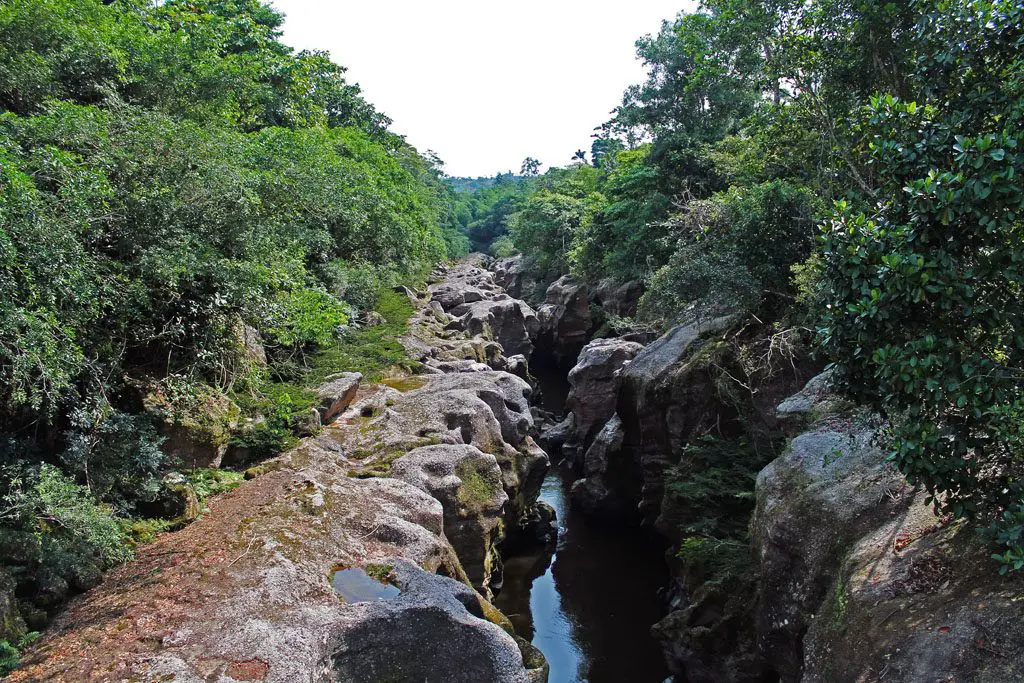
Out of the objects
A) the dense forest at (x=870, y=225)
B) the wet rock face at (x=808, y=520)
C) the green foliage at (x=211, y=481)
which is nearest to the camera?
the dense forest at (x=870, y=225)

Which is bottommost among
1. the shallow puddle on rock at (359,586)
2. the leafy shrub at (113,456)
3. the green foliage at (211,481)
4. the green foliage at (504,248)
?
the shallow puddle on rock at (359,586)

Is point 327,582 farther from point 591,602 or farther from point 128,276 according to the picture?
point 591,602

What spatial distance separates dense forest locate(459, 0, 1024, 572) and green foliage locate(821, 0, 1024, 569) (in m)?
0.02

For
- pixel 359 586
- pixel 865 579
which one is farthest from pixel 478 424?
pixel 865 579

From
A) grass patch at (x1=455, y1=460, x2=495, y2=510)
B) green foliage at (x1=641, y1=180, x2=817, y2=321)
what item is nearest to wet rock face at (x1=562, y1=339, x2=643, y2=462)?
green foliage at (x1=641, y1=180, x2=817, y2=321)

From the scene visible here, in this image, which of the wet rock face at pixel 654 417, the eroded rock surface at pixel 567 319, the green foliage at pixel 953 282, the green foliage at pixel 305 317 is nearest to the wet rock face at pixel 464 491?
the green foliage at pixel 305 317

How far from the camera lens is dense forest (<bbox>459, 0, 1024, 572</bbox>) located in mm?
6145

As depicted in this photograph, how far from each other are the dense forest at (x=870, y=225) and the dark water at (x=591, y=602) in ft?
9.56

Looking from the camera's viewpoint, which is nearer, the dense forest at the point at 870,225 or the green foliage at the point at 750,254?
the dense forest at the point at 870,225

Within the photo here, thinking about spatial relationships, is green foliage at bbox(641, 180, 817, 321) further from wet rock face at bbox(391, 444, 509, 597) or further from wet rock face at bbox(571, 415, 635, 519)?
wet rock face at bbox(391, 444, 509, 597)

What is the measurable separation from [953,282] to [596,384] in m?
16.1

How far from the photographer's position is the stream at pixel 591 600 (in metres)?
13.2

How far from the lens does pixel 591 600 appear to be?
15.8 meters

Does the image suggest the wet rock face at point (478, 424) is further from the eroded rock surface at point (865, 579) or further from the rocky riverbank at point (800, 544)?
the eroded rock surface at point (865, 579)
